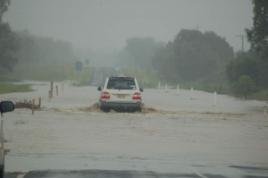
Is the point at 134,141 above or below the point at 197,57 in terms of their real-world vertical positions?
below

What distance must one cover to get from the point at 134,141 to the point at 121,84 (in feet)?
37.9

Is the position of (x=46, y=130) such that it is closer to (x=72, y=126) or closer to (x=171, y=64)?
(x=72, y=126)

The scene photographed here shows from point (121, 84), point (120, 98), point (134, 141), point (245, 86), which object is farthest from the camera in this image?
point (245, 86)

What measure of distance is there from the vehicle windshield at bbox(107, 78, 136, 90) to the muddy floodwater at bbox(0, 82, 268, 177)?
130 centimetres

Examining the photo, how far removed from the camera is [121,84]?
31.6 meters

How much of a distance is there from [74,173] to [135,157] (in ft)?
12.4

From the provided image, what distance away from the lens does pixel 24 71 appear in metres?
128

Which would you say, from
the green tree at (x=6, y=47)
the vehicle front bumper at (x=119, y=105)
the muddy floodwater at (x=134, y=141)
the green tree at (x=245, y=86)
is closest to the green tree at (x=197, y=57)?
the green tree at (x=6, y=47)

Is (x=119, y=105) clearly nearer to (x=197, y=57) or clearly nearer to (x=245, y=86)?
(x=245, y=86)

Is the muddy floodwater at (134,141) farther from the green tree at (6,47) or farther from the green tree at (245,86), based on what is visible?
the green tree at (6,47)

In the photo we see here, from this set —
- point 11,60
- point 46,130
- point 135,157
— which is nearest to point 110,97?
point 46,130

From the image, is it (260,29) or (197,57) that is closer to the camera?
(260,29)

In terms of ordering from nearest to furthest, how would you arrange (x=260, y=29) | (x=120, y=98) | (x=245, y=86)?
(x=120, y=98) → (x=260, y=29) → (x=245, y=86)

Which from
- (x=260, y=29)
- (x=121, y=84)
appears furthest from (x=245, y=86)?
(x=121, y=84)
